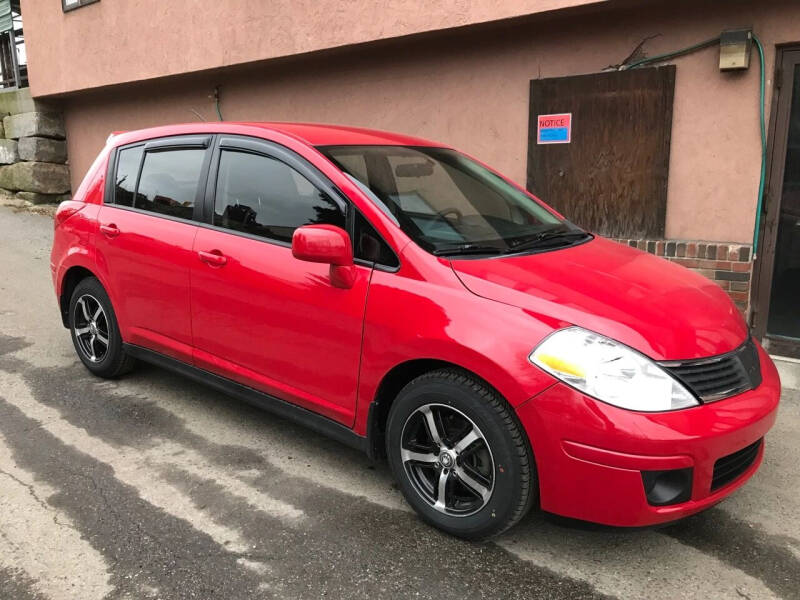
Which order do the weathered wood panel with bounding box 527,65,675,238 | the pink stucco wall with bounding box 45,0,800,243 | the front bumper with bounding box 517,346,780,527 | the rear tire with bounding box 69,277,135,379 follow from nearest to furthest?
the front bumper with bounding box 517,346,780,527 < the rear tire with bounding box 69,277,135,379 < the pink stucco wall with bounding box 45,0,800,243 < the weathered wood panel with bounding box 527,65,675,238

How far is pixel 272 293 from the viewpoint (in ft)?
11.0

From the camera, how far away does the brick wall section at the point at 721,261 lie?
18.7 feet

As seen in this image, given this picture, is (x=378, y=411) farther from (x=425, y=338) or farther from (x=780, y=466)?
(x=780, y=466)

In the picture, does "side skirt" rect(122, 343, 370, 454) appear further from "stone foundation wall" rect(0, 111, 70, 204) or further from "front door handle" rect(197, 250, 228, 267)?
"stone foundation wall" rect(0, 111, 70, 204)

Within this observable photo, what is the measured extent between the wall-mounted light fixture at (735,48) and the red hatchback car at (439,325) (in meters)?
2.70

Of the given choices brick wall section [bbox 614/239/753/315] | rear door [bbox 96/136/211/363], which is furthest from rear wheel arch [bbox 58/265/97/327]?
brick wall section [bbox 614/239/753/315]

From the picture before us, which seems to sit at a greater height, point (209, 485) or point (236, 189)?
point (236, 189)

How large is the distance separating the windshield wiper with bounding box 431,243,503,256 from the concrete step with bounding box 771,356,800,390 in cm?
296

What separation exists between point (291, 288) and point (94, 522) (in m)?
1.33

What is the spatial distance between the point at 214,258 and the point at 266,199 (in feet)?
1.39

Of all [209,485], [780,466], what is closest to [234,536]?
[209,485]

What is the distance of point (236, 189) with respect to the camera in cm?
371

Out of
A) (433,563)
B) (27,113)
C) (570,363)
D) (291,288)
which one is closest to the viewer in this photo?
(570,363)

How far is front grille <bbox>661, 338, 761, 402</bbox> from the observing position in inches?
101
